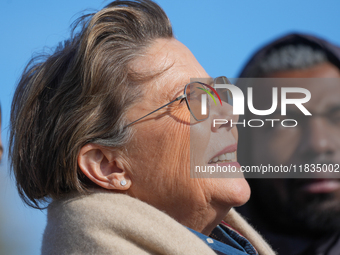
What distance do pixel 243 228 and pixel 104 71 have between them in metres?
1.32

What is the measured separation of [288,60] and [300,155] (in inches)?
32.5

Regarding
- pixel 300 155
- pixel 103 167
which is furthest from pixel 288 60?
pixel 103 167

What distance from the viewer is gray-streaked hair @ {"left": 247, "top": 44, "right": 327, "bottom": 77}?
9.39ft

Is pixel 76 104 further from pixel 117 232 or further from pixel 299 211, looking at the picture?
pixel 299 211

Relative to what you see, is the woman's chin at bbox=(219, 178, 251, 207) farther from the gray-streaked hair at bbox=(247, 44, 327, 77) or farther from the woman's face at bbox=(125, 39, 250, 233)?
the gray-streaked hair at bbox=(247, 44, 327, 77)

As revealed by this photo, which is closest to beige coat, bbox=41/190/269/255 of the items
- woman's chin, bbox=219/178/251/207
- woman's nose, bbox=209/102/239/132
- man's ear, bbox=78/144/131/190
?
man's ear, bbox=78/144/131/190

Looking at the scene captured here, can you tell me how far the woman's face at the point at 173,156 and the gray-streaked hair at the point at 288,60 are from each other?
135 cm

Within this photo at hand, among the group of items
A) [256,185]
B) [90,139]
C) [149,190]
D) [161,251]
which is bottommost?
[256,185]

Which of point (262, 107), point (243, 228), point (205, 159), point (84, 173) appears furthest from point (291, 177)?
point (84, 173)

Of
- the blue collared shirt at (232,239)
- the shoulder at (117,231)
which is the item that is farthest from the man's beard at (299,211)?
the shoulder at (117,231)

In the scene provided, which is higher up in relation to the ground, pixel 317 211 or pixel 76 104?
pixel 76 104

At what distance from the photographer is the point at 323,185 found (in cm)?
277

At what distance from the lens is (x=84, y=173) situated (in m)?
1.73

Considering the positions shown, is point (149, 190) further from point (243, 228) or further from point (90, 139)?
point (243, 228)
